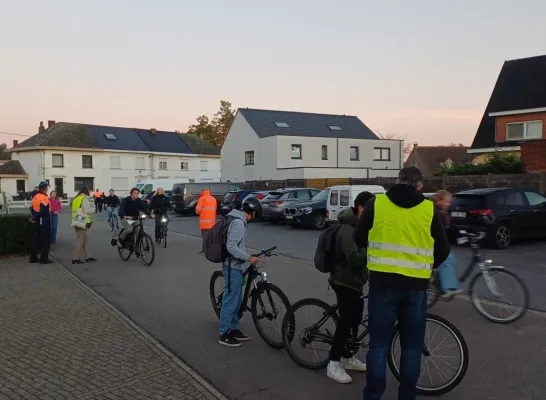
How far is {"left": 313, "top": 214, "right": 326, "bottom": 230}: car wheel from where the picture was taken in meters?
21.0

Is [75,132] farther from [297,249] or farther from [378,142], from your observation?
[297,249]

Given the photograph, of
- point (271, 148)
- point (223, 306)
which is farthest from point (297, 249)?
point (271, 148)

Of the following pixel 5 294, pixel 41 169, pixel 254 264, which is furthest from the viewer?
pixel 41 169

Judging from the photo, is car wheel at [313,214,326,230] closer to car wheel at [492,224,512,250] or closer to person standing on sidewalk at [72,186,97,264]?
car wheel at [492,224,512,250]

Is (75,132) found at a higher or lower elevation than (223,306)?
higher

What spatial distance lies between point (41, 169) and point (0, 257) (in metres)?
46.0

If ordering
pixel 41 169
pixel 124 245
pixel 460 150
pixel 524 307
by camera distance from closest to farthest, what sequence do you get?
1. pixel 524 307
2. pixel 124 245
3. pixel 41 169
4. pixel 460 150

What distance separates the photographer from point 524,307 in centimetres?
657

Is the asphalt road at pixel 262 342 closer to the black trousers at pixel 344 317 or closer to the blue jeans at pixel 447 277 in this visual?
the black trousers at pixel 344 317

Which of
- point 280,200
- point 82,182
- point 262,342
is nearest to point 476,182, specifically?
point 280,200

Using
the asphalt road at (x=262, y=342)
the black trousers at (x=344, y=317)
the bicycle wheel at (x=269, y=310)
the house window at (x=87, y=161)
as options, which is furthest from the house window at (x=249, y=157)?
the black trousers at (x=344, y=317)

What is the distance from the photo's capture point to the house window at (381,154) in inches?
1900

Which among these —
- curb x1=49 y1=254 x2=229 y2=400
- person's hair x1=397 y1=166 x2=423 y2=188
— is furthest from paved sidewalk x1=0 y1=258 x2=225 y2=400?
person's hair x1=397 y1=166 x2=423 y2=188

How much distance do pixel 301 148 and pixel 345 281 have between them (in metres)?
39.6
